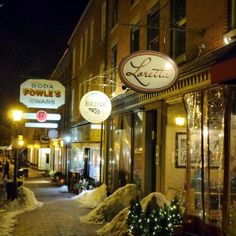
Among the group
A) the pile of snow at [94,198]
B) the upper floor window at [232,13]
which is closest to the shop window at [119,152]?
the pile of snow at [94,198]

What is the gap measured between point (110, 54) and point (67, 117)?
14.6 m

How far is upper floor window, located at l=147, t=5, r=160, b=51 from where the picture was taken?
1412 centimetres

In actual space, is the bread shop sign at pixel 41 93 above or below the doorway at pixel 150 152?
above

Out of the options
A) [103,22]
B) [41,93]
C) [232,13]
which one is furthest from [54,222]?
[103,22]

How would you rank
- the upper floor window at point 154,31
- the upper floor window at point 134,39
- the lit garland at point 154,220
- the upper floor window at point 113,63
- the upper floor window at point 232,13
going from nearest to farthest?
1. the lit garland at point 154,220
2. the upper floor window at point 232,13
3. the upper floor window at point 154,31
4. the upper floor window at point 134,39
5. the upper floor window at point 113,63

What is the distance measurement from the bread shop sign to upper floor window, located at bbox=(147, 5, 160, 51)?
8.44 meters

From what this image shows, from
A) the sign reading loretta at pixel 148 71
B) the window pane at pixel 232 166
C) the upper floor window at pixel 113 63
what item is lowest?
the window pane at pixel 232 166

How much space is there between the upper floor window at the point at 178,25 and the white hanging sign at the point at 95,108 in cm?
435

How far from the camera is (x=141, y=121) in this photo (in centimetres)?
1533

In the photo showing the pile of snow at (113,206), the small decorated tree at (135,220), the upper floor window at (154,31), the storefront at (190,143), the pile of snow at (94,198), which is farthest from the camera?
the pile of snow at (94,198)

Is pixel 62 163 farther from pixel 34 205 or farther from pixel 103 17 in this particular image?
pixel 34 205

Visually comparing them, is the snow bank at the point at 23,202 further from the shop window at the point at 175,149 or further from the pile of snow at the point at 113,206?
the shop window at the point at 175,149

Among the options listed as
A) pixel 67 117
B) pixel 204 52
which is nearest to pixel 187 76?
pixel 204 52

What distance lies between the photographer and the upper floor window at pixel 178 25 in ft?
40.7
